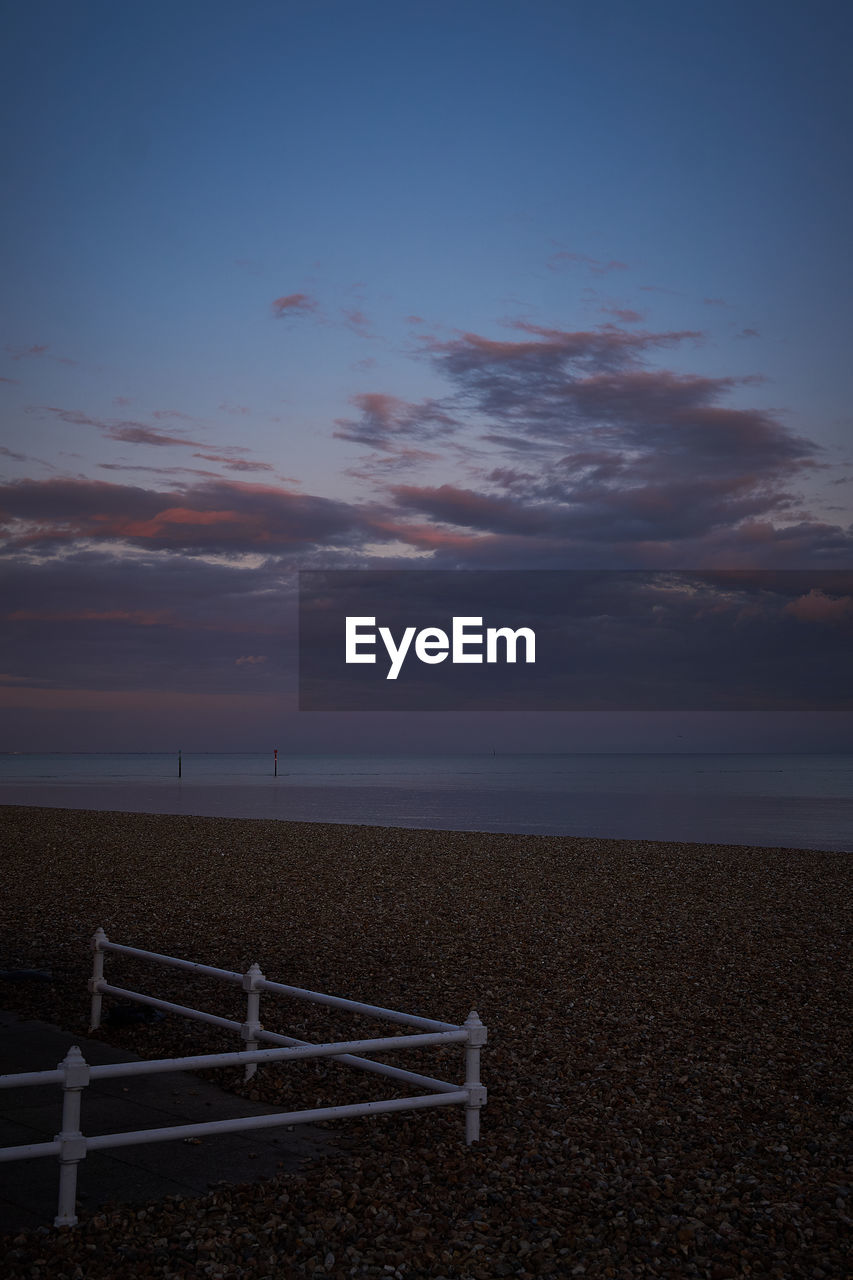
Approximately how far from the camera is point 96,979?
8.56 meters

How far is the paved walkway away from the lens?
213 inches

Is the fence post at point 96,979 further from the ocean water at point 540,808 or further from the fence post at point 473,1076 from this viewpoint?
the ocean water at point 540,808

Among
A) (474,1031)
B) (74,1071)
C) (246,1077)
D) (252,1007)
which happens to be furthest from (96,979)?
(74,1071)

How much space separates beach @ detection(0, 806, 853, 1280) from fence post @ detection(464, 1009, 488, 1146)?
0.11 meters

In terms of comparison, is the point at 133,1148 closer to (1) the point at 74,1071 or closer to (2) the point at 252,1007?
(2) the point at 252,1007

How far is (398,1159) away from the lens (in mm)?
6105

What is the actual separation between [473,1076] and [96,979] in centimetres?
375

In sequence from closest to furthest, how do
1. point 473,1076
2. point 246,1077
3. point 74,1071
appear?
point 74,1071 < point 473,1076 < point 246,1077

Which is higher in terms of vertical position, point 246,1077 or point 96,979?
point 96,979

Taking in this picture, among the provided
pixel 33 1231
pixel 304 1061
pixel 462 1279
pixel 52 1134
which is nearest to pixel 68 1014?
pixel 304 1061

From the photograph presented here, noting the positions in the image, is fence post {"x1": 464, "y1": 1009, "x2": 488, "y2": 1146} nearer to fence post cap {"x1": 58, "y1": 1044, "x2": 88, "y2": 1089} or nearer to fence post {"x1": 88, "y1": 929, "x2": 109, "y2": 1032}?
fence post cap {"x1": 58, "y1": 1044, "x2": 88, "y2": 1089}

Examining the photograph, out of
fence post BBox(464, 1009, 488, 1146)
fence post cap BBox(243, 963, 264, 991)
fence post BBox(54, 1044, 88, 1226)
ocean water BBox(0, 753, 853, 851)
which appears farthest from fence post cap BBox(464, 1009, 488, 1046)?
ocean water BBox(0, 753, 853, 851)

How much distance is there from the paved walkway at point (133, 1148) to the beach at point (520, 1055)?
0.67ft

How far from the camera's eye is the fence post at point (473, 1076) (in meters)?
6.05
